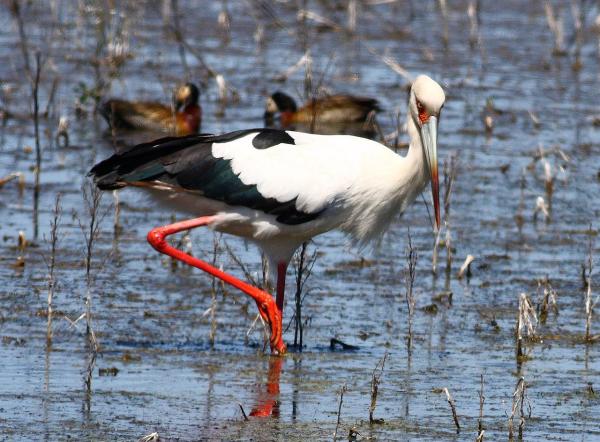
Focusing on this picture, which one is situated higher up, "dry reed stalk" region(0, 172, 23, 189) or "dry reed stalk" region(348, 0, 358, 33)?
"dry reed stalk" region(348, 0, 358, 33)

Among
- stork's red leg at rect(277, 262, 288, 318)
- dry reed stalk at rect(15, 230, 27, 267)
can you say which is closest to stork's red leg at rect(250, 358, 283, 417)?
stork's red leg at rect(277, 262, 288, 318)

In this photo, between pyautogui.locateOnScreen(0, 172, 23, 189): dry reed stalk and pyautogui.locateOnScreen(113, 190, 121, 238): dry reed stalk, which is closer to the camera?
pyautogui.locateOnScreen(113, 190, 121, 238): dry reed stalk

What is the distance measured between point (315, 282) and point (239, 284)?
3.85ft

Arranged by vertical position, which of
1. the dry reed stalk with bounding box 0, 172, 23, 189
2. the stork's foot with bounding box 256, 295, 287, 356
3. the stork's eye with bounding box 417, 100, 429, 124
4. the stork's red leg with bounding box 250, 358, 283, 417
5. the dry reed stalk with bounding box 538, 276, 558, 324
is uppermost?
the stork's eye with bounding box 417, 100, 429, 124

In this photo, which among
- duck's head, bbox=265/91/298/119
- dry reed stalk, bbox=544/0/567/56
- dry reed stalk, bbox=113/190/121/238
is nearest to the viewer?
dry reed stalk, bbox=113/190/121/238

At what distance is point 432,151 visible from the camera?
23.9 ft

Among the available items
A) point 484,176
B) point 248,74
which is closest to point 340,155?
point 484,176

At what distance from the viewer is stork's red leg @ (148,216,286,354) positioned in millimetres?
7230

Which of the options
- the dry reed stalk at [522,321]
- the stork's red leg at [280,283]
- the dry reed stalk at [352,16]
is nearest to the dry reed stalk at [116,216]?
the stork's red leg at [280,283]

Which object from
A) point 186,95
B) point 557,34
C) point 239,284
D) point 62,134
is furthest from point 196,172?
point 557,34

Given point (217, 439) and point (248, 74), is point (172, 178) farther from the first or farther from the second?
point (248, 74)

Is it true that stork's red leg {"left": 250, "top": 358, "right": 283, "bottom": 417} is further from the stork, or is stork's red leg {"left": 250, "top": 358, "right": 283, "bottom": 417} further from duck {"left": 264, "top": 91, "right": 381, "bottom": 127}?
duck {"left": 264, "top": 91, "right": 381, "bottom": 127}

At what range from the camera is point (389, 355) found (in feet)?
23.7

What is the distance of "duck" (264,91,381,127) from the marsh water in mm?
269
